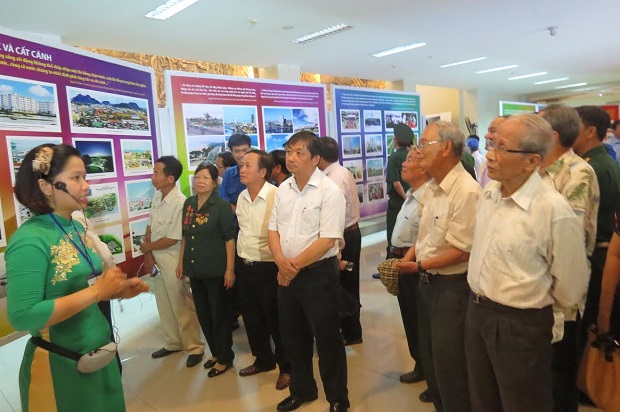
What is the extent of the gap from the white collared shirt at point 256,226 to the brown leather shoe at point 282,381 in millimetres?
805

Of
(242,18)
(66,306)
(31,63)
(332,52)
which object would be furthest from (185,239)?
(332,52)

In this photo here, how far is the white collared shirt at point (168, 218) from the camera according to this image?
3232 mm

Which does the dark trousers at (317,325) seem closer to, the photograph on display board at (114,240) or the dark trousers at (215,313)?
the dark trousers at (215,313)

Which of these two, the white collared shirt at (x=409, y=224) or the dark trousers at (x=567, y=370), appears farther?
the white collared shirt at (x=409, y=224)

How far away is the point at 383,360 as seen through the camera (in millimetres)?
3105

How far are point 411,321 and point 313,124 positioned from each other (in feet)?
12.7

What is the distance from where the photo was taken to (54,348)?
1.42 m

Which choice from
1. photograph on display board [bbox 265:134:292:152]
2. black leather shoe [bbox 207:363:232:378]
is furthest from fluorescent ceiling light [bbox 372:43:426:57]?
black leather shoe [bbox 207:363:232:378]

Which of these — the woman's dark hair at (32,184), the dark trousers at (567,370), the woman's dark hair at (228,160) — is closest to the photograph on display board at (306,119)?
the woman's dark hair at (228,160)

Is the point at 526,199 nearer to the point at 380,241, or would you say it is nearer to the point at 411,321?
the point at 411,321

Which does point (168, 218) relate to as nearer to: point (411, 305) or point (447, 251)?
point (411, 305)

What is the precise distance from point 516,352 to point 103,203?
3144mm

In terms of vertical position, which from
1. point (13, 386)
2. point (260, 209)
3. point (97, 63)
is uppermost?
point (97, 63)

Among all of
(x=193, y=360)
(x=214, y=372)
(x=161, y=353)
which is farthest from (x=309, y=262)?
(x=161, y=353)
